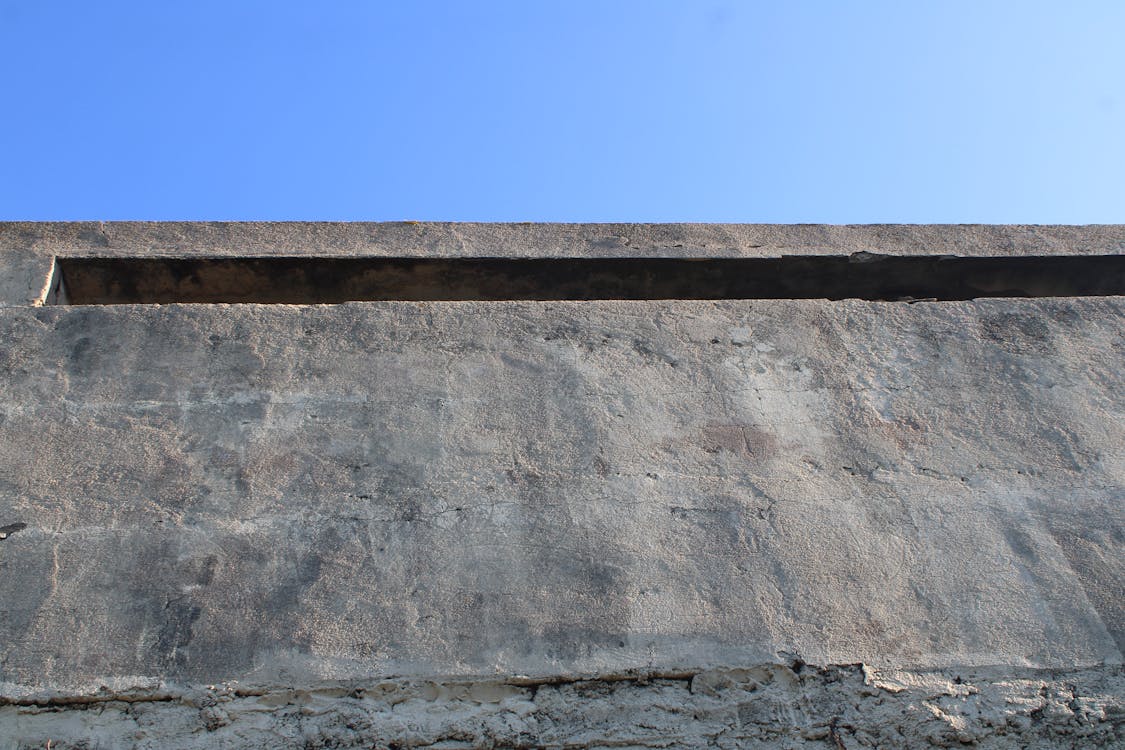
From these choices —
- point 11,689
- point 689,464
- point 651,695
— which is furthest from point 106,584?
point 689,464

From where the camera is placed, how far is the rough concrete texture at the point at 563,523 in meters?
2.35

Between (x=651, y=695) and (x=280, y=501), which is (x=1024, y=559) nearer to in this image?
(x=651, y=695)

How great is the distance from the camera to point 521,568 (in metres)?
2.57

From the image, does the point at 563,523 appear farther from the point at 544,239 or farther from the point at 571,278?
the point at 544,239

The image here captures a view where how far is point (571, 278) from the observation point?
3623 millimetres

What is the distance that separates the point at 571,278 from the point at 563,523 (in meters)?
1.18

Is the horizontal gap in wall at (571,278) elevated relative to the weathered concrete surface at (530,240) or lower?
lower

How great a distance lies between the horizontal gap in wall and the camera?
138 inches

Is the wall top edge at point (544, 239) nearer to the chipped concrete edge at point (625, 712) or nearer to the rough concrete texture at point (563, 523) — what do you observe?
the rough concrete texture at point (563, 523)

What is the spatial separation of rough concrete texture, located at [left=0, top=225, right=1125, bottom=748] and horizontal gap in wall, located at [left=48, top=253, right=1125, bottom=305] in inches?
13.1

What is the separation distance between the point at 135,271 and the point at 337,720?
1.83 metres

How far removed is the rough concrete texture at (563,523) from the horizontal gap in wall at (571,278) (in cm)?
33

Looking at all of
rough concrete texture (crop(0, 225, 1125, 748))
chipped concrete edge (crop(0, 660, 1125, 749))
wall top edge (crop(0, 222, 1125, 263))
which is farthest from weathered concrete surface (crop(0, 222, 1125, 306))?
chipped concrete edge (crop(0, 660, 1125, 749))

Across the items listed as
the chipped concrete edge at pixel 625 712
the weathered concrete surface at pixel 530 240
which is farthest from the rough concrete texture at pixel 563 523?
the weathered concrete surface at pixel 530 240
